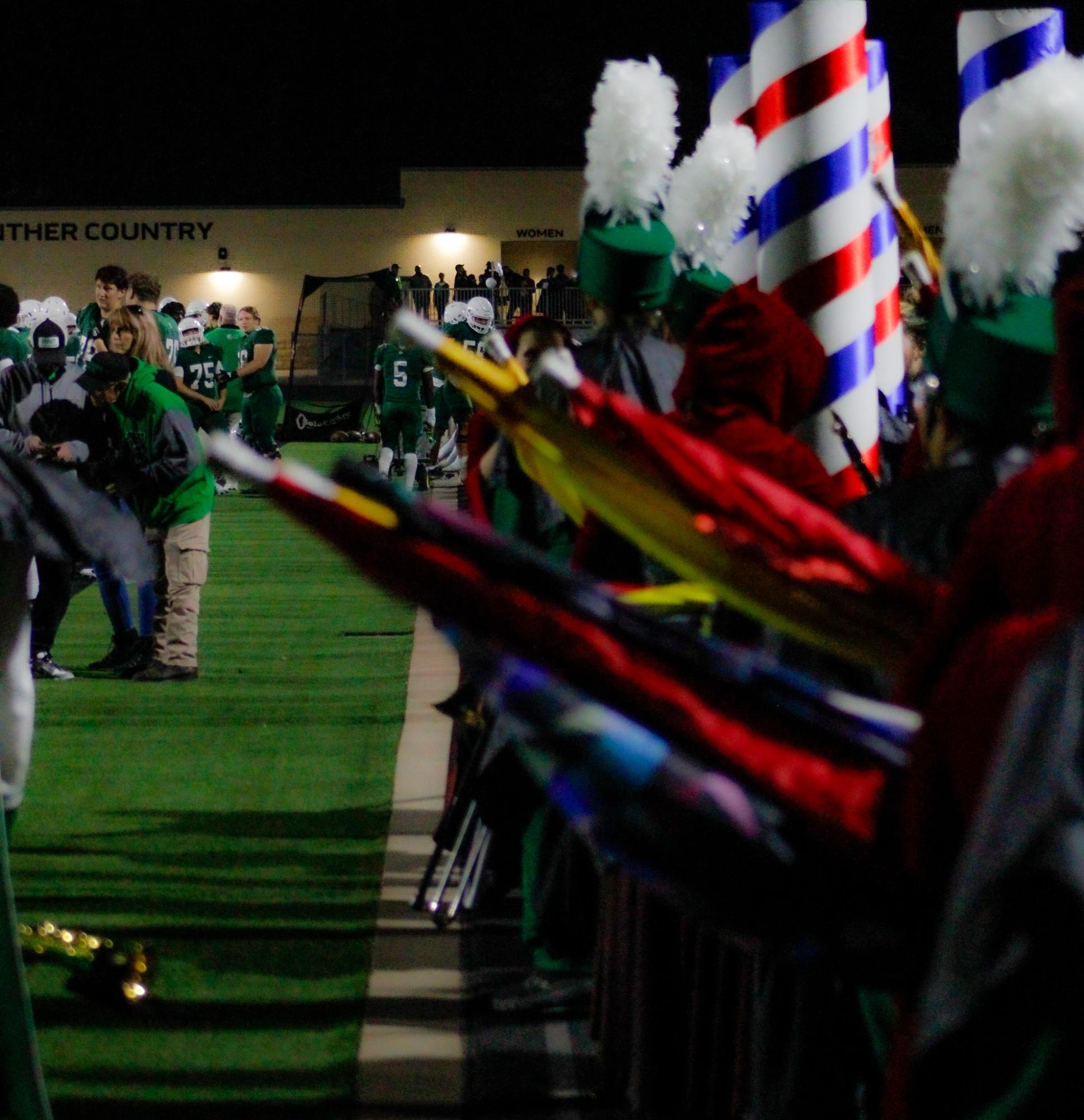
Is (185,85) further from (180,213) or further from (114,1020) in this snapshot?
(114,1020)

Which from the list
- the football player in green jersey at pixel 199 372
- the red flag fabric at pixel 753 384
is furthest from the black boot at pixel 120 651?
the football player in green jersey at pixel 199 372

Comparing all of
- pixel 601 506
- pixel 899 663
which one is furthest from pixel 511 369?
pixel 899 663

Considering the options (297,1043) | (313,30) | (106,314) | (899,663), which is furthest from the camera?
(313,30)

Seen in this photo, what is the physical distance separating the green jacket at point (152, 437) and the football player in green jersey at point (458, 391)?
24.2 ft

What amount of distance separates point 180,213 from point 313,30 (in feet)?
22.6

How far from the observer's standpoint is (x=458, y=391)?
16938mm

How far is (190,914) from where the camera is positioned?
5168mm

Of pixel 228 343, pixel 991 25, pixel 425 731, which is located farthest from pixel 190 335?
pixel 991 25

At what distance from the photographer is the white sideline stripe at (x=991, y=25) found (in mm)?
4676

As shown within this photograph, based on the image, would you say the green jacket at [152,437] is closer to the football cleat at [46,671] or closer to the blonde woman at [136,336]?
the blonde woman at [136,336]

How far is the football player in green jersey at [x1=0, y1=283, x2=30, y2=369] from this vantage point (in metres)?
8.70

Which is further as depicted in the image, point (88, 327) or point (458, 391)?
point (88, 327)

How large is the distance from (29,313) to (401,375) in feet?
13.7

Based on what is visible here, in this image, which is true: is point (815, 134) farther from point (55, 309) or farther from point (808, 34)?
point (55, 309)
